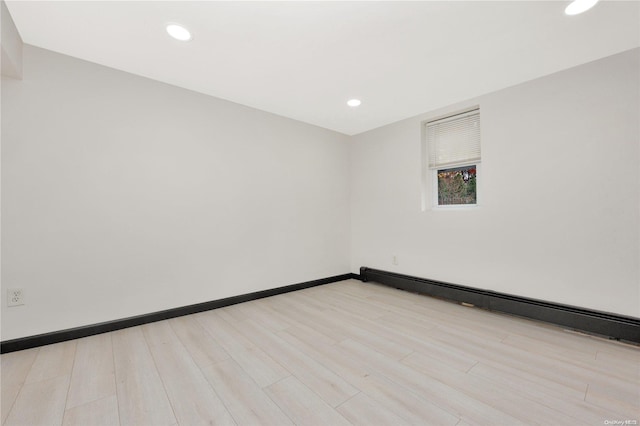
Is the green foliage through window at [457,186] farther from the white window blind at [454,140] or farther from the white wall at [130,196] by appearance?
the white wall at [130,196]

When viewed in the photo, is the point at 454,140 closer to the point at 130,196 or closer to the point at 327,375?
the point at 327,375

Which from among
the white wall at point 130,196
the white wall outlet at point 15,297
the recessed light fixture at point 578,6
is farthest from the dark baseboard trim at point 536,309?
the white wall outlet at point 15,297

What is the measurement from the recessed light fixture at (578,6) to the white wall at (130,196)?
9.19 ft

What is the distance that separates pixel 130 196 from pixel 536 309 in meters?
3.91

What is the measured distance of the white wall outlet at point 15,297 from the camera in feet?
6.47

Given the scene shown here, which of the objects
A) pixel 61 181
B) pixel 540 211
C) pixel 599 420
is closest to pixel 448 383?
pixel 599 420

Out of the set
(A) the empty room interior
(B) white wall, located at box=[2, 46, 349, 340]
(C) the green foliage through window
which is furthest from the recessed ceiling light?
(C) the green foliage through window

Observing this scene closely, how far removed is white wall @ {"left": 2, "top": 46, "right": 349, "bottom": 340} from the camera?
6.72 ft

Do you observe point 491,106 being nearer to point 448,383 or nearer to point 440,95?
point 440,95

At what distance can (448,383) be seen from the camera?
162 centimetres

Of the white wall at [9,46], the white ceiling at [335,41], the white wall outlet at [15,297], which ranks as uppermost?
the white ceiling at [335,41]

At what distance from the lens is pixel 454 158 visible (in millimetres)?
3240

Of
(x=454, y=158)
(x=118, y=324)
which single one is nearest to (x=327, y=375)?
(x=118, y=324)

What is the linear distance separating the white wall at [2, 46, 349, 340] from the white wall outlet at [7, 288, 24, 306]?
3cm
